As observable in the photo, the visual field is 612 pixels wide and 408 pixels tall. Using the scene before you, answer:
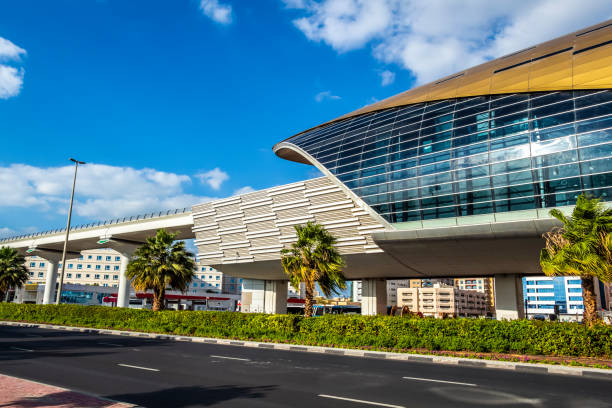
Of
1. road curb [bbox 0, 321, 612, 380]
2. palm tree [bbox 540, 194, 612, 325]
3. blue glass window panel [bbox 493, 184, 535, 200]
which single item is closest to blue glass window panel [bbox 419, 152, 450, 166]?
blue glass window panel [bbox 493, 184, 535, 200]

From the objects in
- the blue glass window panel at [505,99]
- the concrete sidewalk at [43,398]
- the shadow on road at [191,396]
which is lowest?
the shadow on road at [191,396]

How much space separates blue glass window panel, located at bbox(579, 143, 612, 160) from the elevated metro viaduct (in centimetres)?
6

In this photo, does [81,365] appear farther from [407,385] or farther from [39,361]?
[407,385]

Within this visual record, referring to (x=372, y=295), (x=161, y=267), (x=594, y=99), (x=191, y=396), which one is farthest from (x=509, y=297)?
(x=191, y=396)

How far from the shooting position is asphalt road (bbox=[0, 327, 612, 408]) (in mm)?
9602

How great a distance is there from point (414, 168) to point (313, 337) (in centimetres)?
1558

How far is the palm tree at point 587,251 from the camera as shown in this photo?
17219 millimetres

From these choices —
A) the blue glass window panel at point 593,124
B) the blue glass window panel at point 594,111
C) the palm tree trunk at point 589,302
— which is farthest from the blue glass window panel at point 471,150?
the palm tree trunk at point 589,302

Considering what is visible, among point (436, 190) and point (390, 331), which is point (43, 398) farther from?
point (436, 190)

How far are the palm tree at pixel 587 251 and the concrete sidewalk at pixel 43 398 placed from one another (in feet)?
56.5

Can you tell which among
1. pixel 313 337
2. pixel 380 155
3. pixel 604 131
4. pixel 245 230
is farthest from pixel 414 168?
pixel 245 230

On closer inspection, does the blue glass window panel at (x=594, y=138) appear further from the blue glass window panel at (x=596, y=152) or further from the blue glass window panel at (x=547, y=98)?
the blue glass window panel at (x=547, y=98)

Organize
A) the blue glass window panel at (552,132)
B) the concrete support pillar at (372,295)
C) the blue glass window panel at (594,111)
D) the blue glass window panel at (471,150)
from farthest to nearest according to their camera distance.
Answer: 1. the concrete support pillar at (372,295)
2. the blue glass window panel at (471,150)
3. the blue glass window panel at (552,132)
4. the blue glass window panel at (594,111)

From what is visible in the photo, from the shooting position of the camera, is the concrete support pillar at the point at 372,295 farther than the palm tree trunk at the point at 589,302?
Yes
